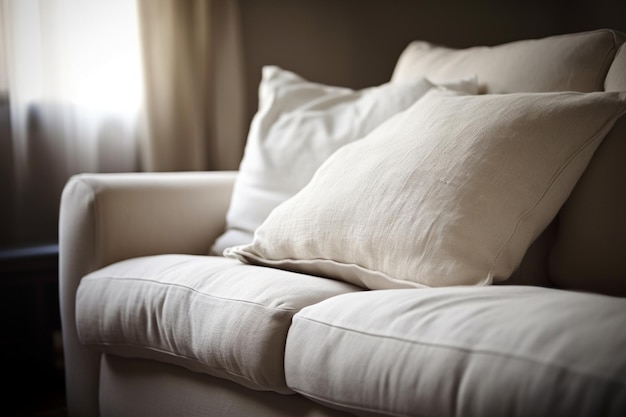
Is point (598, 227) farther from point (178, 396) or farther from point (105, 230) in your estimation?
point (105, 230)

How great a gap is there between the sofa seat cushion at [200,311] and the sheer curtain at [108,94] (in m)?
0.89

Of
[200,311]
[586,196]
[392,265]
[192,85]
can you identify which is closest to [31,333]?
[192,85]

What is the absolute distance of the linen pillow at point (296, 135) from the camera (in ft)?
5.24

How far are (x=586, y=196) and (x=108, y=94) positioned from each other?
1.73m

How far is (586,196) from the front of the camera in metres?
1.15

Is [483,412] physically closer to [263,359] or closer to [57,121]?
[263,359]

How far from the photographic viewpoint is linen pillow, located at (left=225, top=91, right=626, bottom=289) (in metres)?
1.05

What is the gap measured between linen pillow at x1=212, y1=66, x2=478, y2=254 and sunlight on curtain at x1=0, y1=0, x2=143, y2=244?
816 millimetres

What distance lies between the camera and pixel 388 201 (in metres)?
1.12

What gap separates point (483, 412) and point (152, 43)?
6.65 ft

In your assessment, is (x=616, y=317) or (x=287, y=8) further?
(x=287, y=8)

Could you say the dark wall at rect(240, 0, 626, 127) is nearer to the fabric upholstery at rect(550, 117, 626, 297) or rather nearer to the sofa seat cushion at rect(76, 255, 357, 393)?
the sofa seat cushion at rect(76, 255, 357, 393)

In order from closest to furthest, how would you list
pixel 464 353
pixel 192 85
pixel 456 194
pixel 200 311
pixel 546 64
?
pixel 464 353 → pixel 456 194 → pixel 200 311 → pixel 546 64 → pixel 192 85

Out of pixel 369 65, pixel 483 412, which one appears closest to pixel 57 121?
pixel 369 65
